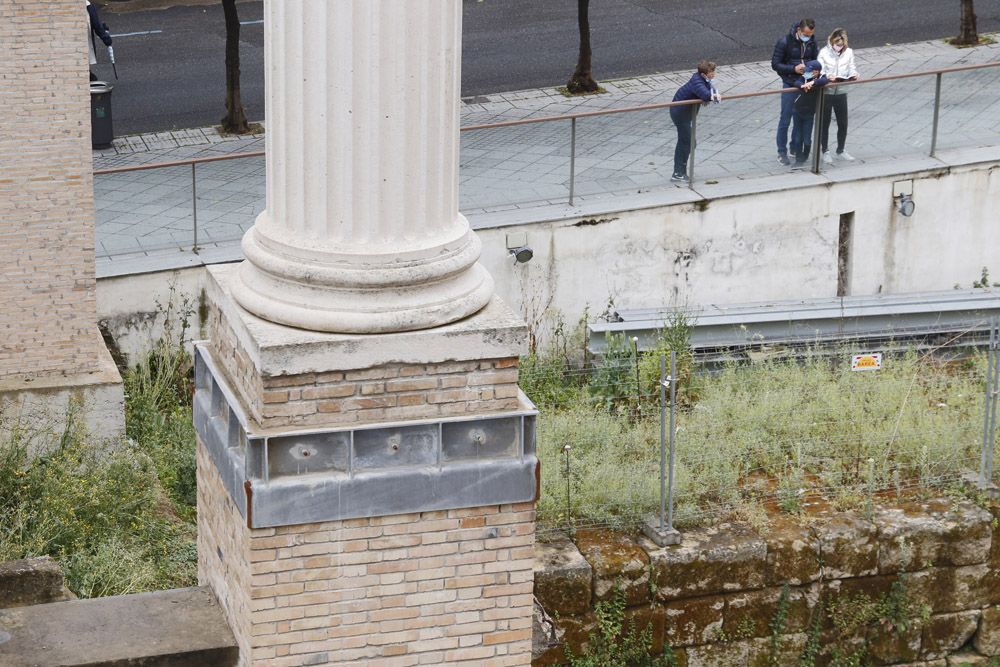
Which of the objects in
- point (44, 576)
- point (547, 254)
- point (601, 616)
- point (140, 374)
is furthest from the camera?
point (547, 254)

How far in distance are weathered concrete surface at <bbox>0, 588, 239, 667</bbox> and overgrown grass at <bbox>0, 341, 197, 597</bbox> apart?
9.95ft

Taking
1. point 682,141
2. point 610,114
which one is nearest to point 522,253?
point 610,114

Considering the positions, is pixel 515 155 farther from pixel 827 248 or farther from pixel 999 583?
pixel 999 583

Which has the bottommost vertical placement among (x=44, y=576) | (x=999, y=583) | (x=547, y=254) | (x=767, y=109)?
(x=999, y=583)

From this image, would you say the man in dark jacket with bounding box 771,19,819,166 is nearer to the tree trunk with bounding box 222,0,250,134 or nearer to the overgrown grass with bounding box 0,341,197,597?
the tree trunk with bounding box 222,0,250,134

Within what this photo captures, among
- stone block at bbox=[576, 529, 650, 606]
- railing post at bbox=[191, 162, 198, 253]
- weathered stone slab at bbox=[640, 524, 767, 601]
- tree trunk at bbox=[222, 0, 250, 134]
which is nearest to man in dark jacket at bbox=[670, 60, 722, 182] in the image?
railing post at bbox=[191, 162, 198, 253]

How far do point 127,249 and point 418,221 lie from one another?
27.8ft

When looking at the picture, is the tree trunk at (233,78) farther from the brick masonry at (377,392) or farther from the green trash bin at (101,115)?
the brick masonry at (377,392)

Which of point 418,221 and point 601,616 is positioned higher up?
point 418,221

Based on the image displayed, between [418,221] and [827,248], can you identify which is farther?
[827,248]

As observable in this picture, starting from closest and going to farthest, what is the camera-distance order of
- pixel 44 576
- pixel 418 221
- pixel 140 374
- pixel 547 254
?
pixel 418 221 < pixel 44 576 < pixel 140 374 < pixel 547 254

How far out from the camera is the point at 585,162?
15.4 m

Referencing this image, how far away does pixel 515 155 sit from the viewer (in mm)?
15227

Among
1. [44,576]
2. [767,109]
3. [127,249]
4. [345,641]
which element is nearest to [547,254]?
[767,109]
